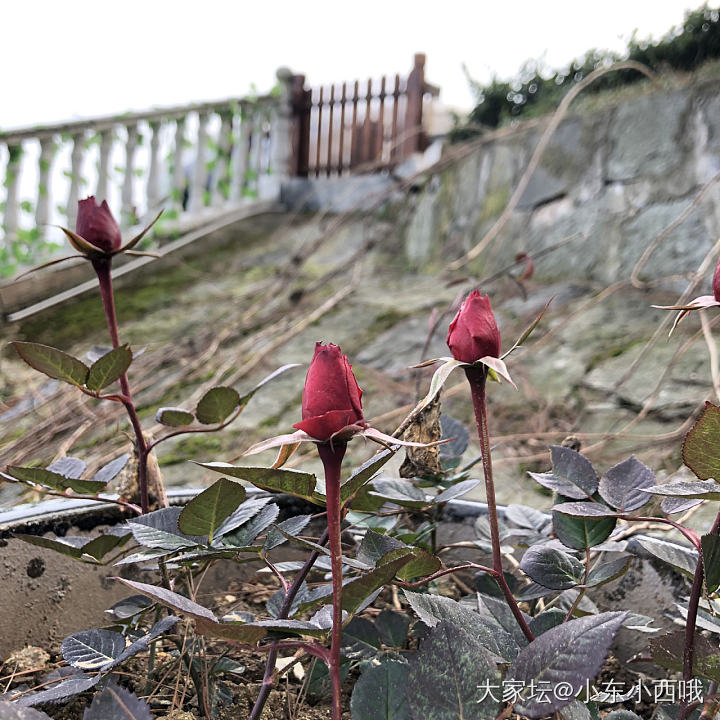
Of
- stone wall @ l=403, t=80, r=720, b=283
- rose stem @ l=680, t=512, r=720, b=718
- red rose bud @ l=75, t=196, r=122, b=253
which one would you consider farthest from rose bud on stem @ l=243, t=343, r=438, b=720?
stone wall @ l=403, t=80, r=720, b=283

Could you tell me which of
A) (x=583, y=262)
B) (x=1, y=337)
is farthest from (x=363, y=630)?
(x=1, y=337)

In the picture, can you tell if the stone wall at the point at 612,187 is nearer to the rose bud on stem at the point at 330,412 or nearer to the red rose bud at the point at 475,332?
the red rose bud at the point at 475,332

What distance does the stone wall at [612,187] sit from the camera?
2.83 meters

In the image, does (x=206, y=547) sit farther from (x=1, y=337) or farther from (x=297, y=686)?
(x=1, y=337)

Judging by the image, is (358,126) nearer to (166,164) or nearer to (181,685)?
(166,164)

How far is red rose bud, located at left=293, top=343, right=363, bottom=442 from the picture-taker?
38 cm

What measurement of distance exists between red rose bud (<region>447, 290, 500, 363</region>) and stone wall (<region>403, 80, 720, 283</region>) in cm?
261

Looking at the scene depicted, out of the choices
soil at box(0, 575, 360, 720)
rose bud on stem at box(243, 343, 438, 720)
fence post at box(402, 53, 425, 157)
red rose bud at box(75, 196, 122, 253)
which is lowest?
soil at box(0, 575, 360, 720)

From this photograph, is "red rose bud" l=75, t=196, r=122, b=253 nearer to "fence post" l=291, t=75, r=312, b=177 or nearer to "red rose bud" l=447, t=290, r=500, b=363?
"red rose bud" l=447, t=290, r=500, b=363

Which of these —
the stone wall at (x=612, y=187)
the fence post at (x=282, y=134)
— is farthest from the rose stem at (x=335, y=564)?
the fence post at (x=282, y=134)

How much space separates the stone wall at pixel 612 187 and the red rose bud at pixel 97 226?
8.53 ft

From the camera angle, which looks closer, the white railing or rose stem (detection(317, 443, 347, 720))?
rose stem (detection(317, 443, 347, 720))

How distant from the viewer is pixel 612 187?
316 cm

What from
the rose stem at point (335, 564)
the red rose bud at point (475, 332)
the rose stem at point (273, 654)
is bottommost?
the rose stem at point (273, 654)
